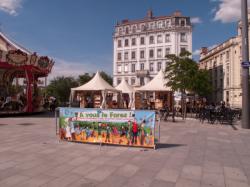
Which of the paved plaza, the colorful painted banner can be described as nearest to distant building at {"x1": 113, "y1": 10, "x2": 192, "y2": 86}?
the colorful painted banner

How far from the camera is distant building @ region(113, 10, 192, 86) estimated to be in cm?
5731

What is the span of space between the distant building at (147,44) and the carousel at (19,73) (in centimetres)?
3688

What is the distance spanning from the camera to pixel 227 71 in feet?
136

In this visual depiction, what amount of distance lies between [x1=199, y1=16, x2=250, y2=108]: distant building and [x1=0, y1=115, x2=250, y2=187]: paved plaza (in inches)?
1152

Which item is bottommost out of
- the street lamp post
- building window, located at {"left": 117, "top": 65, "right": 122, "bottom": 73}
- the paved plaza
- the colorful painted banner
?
the paved plaza

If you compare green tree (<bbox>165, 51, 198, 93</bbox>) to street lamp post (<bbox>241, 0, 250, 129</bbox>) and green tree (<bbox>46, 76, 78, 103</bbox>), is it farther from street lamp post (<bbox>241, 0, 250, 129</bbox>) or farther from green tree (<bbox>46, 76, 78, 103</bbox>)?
green tree (<bbox>46, 76, 78, 103</bbox>)

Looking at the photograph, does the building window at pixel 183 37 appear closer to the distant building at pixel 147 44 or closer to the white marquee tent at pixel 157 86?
the distant building at pixel 147 44

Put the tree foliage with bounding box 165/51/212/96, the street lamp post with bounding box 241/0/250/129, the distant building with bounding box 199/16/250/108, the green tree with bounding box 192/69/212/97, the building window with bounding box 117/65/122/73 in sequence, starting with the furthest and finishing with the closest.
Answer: the building window with bounding box 117/65/122/73 < the distant building with bounding box 199/16/250/108 < the green tree with bounding box 192/69/212/97 < the tree foliage with bounding box 165/51/212/96 < the street lamp post with bounding box 241/0/250/129

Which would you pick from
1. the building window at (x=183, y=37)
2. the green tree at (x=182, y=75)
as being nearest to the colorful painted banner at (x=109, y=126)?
the green tree at (x=182, y=75)

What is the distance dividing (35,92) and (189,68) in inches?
559

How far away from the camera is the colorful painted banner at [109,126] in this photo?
745 cm

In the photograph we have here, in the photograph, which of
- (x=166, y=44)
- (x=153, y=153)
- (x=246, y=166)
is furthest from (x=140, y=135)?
(x=166, y=44)

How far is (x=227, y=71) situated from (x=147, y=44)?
2352 cm

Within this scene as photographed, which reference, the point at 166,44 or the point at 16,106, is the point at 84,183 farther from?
the point at 166,44
